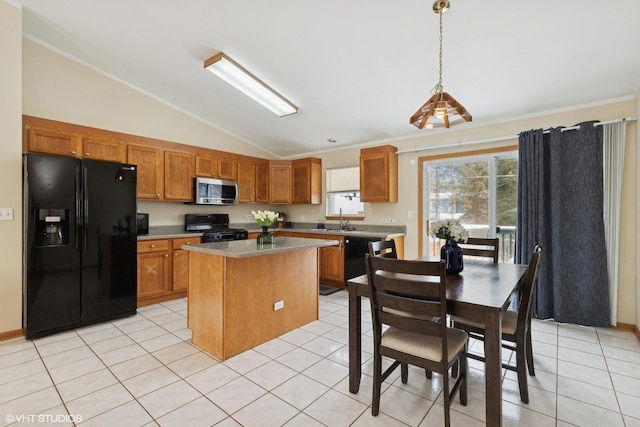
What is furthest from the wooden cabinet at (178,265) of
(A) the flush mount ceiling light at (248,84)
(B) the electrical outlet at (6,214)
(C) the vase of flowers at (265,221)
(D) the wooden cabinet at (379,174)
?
(D) the wooden cabinet at (379,174)

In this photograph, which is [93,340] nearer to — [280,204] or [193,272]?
[193,272]

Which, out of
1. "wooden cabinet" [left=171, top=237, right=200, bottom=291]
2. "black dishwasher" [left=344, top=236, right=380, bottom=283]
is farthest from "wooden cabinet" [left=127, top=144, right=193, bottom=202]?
"black dishwasher" [left=344, top=236, right=380, bottom=283]

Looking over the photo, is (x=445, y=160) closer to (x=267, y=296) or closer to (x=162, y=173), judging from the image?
(x=267, y=296)

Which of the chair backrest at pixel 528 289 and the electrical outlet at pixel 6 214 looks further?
the electrical outlet at pixel 6 214

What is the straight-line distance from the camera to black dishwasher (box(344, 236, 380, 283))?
14.6 feet

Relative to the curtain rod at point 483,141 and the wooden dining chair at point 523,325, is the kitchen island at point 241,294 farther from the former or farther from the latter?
the curtain rod at point 483,141

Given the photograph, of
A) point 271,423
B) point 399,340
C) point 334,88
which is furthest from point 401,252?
point 271,423

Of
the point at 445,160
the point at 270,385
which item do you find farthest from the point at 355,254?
the point at 270,385

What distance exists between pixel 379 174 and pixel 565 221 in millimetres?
2313

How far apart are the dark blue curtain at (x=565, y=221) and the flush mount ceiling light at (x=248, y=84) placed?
2.91 metres

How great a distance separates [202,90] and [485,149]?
3762mm

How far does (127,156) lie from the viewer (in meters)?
4.02

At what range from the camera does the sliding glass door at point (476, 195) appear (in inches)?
152

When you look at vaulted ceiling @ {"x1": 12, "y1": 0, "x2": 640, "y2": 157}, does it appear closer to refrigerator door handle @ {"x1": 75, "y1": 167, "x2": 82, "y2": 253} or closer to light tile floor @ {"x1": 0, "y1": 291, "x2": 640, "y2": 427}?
refrigerator door handle @ {"x1": 75, "y1": 167, "x2": 82, "y2": 253}
